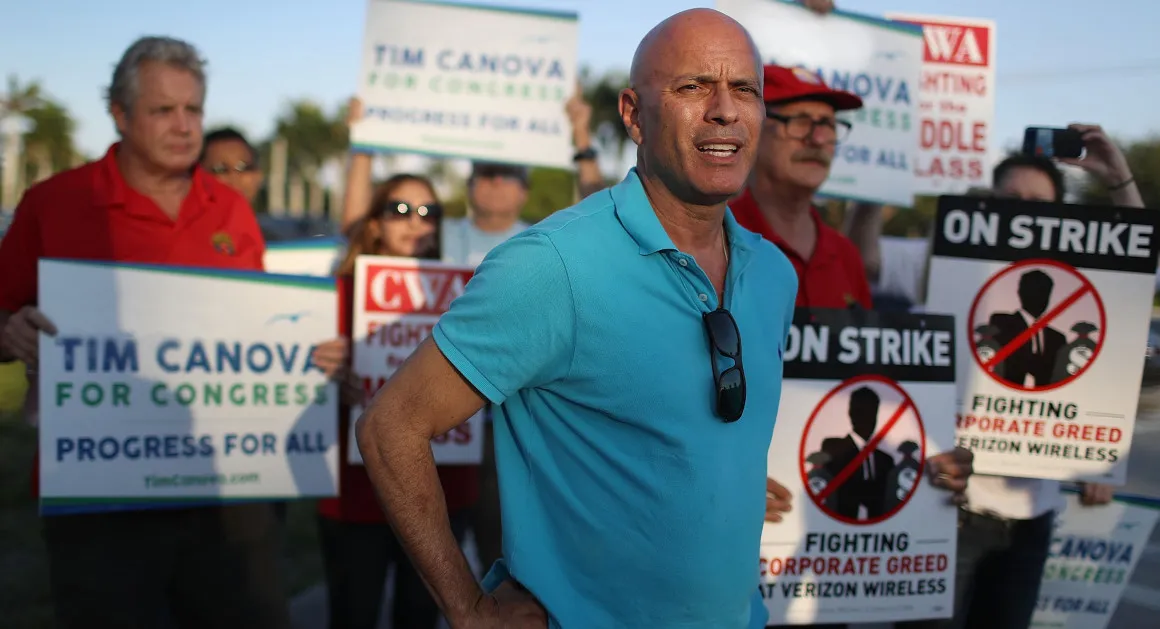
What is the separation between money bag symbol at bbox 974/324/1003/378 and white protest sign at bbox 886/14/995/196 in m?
1.88

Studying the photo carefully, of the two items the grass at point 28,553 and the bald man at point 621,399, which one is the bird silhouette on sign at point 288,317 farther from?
the bald man at point 621,399

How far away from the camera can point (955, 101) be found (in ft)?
17.4

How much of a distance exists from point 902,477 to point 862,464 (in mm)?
137

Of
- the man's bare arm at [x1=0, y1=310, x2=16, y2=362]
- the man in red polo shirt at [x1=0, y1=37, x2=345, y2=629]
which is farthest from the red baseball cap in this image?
the man's bare arm at [x1=0, y1=310, x2=16, y2=362]

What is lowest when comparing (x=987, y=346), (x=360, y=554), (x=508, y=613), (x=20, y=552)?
(x=20, y=552)

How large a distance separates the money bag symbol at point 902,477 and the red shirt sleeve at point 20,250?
2797 millimetres

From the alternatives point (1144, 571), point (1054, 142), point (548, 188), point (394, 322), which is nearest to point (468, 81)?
point (394, 322)

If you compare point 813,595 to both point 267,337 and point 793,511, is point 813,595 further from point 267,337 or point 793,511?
point 267,337

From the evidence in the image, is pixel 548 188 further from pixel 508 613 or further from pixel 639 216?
pixel 508 613

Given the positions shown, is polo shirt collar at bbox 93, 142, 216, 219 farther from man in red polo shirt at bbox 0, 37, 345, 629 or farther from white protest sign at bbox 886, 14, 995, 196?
white protest sign at bbox 886, 14, 995, 196

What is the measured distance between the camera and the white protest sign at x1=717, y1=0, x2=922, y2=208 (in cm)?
464

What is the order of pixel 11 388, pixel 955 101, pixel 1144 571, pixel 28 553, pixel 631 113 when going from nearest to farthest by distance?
pixel 631 113 → pixel 955 101 → pixel 28 553 → pixel 1144 571 → pixel 11 388

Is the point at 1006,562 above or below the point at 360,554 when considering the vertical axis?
above

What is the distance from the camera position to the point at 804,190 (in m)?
3.43
